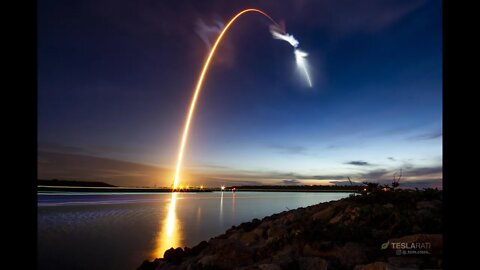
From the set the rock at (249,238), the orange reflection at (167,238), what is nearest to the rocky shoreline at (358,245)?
the rock at (249,238)

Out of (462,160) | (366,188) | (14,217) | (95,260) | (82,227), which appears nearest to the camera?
(14,217)

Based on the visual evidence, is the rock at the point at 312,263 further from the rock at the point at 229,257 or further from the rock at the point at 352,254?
the rock at the point at 229,257

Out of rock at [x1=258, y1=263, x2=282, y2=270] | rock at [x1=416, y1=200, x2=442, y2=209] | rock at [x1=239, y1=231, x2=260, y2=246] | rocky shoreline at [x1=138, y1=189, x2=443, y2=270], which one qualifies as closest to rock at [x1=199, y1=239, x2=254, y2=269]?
rocky shoreline at [x1=138, y1=189, x2=443, y2=270]

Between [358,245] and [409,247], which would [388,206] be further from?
[409,247]

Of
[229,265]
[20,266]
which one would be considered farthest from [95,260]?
[20,266]

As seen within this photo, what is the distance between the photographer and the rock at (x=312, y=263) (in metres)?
7.26

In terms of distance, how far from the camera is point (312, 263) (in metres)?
7.48

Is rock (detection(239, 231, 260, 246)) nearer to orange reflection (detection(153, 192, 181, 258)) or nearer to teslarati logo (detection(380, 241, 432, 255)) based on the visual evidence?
orange reflection (detection(153, 192, 181, 258))

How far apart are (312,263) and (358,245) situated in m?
1.65

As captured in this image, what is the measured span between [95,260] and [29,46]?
18.2 meters

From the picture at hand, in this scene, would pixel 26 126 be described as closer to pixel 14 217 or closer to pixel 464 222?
pixel 14 217

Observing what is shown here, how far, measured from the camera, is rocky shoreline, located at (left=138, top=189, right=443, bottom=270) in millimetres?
7277

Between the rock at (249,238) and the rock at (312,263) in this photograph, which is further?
the rock at (249,238)

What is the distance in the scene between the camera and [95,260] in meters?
16.9
